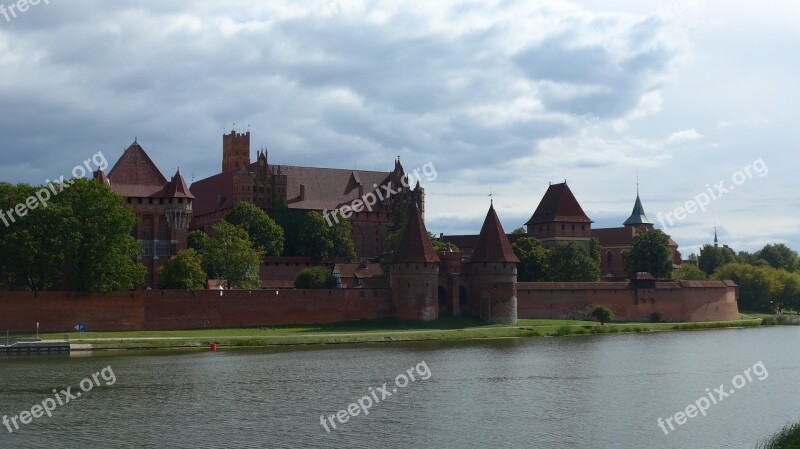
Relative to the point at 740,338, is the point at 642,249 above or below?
above

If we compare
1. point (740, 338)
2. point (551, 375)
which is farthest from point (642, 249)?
point (551, 375)

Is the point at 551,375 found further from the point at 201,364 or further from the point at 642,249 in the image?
the point at 642,249

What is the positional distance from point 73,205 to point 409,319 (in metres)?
20.4

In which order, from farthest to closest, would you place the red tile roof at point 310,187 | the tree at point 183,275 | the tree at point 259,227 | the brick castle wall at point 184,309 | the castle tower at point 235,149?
the castle tower at point 235,149
the red tile roof at point 310,187
the tree at point 259,227
the tree at point 183,275
the brick castle wall at point 184,309

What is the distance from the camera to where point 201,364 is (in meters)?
41.2

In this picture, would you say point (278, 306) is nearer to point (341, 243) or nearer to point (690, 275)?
point (341, 243)

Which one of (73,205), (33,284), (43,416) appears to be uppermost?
(73,205)

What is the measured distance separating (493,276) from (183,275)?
19.0 metres

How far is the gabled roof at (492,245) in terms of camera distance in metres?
64.0

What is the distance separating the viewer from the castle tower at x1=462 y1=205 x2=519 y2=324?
2463 inches

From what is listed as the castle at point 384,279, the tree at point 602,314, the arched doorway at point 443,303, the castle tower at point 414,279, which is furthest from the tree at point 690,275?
the castle tower at point 414,279
